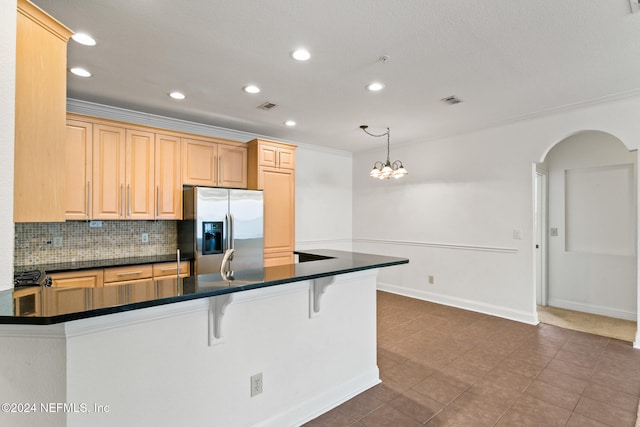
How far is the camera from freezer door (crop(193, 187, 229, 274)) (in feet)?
11.8

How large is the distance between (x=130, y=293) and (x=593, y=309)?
214 inches

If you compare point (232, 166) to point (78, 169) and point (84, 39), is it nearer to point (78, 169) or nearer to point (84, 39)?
point (78, 169)

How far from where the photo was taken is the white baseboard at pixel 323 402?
6.45 feet

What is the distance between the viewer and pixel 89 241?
3488 millimetres

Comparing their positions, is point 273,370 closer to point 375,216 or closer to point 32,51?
point 32,51

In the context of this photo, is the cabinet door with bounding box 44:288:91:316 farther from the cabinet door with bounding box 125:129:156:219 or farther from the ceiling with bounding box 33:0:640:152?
the cabinet door with bounding box 125:129:156:219

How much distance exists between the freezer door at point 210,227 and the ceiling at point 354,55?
989 mm

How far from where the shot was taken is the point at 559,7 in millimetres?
1886

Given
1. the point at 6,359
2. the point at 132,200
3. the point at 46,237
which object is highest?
the point at 132,200

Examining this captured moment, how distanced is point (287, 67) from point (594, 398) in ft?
11.4

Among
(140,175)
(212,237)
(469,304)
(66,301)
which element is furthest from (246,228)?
(469,304)

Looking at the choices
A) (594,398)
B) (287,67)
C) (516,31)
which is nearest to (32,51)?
(287,67)

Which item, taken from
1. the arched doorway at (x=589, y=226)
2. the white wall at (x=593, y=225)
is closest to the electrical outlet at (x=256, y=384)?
the arched doorway at (x=589, y=226)

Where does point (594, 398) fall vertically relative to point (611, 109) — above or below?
below
